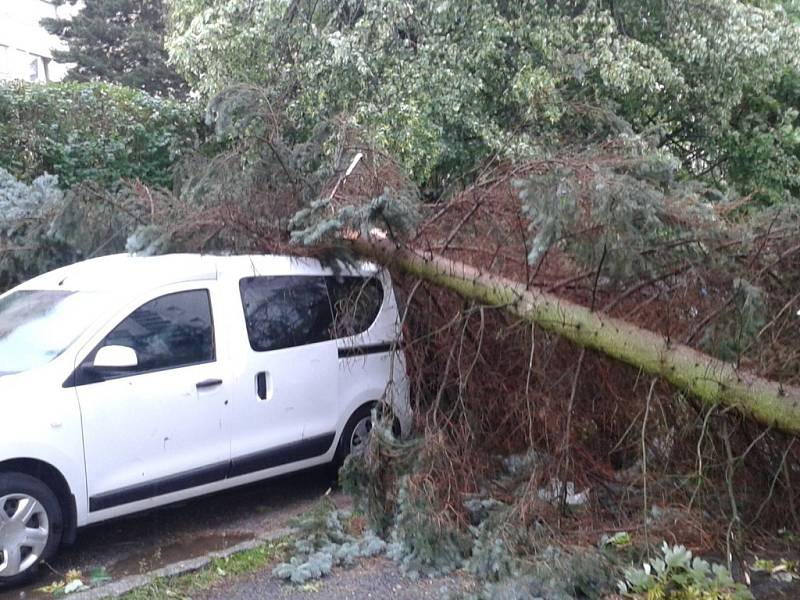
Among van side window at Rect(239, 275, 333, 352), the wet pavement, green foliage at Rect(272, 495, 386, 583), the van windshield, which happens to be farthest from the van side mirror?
green foliage at Rect(272, 495, 386, 583)

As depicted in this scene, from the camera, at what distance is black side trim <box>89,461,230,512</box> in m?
5.49

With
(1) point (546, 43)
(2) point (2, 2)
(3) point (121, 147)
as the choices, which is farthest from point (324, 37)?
(2) point (2, 2)

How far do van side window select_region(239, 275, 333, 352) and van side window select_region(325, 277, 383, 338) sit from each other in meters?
0.07

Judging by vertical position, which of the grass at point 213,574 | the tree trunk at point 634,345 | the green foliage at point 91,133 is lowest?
the grass at point 213,574

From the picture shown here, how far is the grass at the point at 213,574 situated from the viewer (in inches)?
197

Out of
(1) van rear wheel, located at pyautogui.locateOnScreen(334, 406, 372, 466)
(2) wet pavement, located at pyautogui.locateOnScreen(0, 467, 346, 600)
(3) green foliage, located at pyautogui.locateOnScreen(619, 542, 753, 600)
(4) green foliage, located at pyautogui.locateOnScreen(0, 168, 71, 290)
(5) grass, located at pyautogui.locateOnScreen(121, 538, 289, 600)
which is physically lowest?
(2) wet pavement, located at pyautogui.locateOnScreen(0, 467, 346, 600)

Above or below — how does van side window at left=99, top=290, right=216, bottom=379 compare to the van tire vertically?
above

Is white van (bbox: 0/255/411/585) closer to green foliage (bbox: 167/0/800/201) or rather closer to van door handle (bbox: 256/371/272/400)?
van door handle (bbox: 256/371/272/400)

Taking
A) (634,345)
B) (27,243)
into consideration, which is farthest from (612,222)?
(27,243)

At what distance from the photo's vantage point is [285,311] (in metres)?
6.64

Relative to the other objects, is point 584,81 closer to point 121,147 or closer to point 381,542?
point 121,147

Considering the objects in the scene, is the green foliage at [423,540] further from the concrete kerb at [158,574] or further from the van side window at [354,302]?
the van side window at [354,302]

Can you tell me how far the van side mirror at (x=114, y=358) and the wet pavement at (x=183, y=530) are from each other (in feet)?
3.44

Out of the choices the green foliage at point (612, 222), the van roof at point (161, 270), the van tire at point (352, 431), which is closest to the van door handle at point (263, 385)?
the van roof at point (161, 270)
